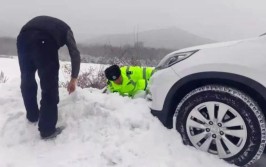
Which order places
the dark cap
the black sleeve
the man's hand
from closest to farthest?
the black sleeve, the man's hand, the dark cap

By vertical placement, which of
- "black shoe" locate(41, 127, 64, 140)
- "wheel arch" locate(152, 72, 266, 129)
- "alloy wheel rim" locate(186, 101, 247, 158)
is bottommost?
"black shoe" locate(41, 127, 64, 140)

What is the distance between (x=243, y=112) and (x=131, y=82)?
3.16 metres

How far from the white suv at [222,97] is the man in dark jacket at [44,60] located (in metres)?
1.26

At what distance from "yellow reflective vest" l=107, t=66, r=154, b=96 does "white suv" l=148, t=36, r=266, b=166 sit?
239 centimetres

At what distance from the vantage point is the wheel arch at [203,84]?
377cm

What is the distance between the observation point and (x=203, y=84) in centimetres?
416

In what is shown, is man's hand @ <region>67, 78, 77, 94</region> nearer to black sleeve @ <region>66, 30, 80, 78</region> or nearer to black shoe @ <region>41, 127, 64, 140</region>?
black sleeve @ <region>66, 30, 80, 78</region>

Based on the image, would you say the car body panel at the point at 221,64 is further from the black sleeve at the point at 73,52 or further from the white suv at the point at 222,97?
the black sleeve at the point at 73,52

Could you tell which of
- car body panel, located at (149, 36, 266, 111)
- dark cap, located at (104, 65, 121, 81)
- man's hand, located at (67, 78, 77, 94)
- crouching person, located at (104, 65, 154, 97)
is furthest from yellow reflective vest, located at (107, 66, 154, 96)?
car body panel, located at (149, 36, 266, 111)

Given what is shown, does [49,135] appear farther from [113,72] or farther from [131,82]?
[131,82]

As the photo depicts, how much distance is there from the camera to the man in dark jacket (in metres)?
4.25

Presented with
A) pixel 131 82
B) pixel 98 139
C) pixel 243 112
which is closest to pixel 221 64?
pixel 243 112

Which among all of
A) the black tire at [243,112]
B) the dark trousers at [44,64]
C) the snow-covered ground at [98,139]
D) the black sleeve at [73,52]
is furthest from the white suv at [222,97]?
the dark trousers at [44,64]

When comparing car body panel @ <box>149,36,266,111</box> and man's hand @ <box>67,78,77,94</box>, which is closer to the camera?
car body panel @ <box>149,36,266,111</box>
